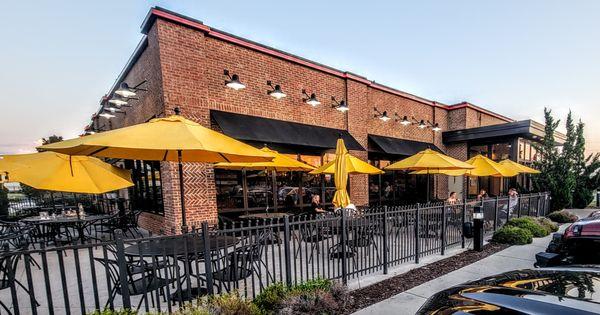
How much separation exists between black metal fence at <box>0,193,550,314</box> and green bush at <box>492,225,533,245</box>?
90cm

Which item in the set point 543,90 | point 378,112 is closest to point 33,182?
point 378,112

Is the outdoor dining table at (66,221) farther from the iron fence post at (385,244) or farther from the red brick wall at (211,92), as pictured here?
the iron fence post at (385,244)

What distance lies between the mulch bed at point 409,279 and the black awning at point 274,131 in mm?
4530

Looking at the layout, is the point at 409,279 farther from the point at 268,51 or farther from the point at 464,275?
the point at 268,51

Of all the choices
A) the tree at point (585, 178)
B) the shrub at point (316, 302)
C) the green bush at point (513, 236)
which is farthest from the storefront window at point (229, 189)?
the tree at point (585, 178)

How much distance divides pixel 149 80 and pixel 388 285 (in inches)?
334

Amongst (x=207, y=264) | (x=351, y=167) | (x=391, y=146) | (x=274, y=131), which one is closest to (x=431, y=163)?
(x=351, y=167)

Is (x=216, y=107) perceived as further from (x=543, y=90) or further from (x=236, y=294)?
(x=543, y=90)

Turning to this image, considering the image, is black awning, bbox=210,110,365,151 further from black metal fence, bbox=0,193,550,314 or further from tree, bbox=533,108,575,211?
tree, bbox=533,108,575,211

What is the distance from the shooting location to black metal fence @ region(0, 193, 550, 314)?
310cm

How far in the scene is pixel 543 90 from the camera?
23.9m

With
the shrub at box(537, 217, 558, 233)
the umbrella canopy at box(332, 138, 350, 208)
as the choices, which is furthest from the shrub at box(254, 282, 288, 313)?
the shrub at box(537, 217, 558, 233)

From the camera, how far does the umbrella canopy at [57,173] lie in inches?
208

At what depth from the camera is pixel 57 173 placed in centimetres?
552
